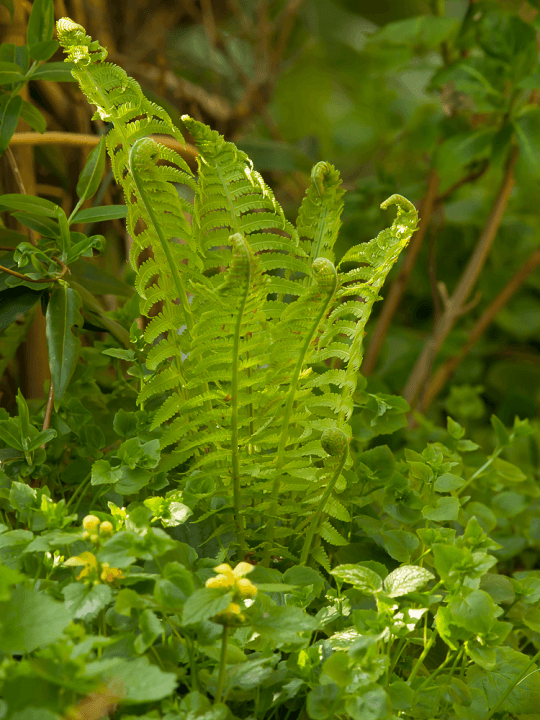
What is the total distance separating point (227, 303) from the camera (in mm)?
411

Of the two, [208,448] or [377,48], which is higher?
[377,48]

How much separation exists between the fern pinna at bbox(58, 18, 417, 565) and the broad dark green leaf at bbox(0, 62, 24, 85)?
0.50ft

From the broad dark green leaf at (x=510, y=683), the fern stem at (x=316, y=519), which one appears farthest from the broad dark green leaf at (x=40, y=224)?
the broad dark green leaf at (x=510, y=683)

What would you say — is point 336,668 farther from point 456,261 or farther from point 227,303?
point 456,261

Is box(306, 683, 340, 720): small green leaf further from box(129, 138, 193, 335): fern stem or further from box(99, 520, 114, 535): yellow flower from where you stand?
box(129, 138, 193, 335): fern stem

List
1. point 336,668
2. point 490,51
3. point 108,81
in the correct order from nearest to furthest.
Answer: point 336,668, point 108,81, point 490,51

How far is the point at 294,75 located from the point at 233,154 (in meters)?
1.51

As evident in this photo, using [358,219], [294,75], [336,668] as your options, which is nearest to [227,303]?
[336,668]

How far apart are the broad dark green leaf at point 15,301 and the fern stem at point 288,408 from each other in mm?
240

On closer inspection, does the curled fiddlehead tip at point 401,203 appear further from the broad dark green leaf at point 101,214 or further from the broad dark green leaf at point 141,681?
the broad dark green leaf at point 141,681

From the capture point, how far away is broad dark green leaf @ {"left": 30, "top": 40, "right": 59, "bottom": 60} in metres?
0.60

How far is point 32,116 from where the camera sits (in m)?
0.64

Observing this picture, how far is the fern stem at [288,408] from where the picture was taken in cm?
43

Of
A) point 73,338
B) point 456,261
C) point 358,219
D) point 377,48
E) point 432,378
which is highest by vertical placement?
point 377,48
